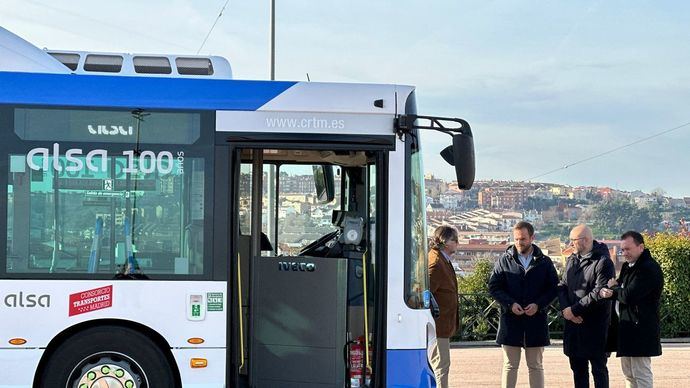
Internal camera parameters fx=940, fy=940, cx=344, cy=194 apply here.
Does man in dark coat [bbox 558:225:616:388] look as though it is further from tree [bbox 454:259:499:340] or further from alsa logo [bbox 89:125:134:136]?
tree [bbox 454:259:499:340]

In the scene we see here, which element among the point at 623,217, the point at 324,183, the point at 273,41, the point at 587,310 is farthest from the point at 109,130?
the point at 273,41

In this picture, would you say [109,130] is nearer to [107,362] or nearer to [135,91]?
[135,91]

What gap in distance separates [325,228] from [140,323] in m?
1.88

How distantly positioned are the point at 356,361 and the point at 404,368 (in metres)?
0.41

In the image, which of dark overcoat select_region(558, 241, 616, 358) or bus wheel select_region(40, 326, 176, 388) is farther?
dark overcoat select_region(558, 241, 616, 358)

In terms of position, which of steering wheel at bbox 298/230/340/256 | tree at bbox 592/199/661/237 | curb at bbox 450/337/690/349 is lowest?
curb at bbox 450/337/690/349

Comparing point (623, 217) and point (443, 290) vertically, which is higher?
point (623, 217)

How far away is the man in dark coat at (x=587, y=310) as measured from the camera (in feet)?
28.7

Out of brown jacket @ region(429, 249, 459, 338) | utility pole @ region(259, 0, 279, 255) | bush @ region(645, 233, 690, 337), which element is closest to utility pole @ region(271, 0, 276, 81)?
bush @ region(645, 233, 690, 337)

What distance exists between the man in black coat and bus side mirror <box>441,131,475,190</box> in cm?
231

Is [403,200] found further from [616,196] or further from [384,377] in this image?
[616,196]

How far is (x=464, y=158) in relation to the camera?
23.5 ft

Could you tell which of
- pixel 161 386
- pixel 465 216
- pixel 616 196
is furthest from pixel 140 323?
pixel 616 196

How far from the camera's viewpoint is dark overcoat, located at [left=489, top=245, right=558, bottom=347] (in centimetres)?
905
